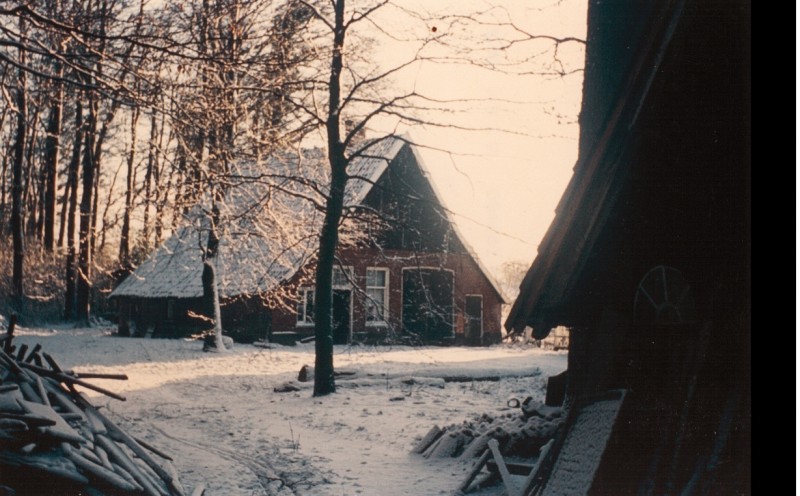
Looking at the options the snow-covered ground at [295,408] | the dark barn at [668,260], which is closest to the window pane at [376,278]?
the snow-covered ground at [295,408]

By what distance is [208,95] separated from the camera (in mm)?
8367

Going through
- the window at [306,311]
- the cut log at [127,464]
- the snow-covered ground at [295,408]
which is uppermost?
the window at [306,311]

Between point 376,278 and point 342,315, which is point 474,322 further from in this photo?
point 342,315

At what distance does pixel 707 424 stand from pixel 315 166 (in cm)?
1340

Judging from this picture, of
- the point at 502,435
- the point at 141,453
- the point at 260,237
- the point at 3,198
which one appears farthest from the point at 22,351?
the point at 3,198

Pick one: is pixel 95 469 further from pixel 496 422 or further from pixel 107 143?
pixel 107 143

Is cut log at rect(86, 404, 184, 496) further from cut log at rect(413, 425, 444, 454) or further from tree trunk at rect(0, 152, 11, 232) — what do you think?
tree trunk at rect(0, 152, 11, 232)

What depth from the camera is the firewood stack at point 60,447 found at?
17.0 feet

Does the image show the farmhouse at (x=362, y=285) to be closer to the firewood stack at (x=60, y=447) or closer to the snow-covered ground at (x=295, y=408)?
the snow-covered ground at (x=295, y=408)

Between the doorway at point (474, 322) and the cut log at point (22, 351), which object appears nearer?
the cut log at point (22, 351)

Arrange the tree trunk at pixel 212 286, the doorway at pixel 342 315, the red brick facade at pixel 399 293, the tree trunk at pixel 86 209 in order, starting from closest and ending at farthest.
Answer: the tree trunk at pixel 212 286
the red brick facade at pixel 399 293
the doorway at pixel 342 315
the tree trunk at pixel 86 209

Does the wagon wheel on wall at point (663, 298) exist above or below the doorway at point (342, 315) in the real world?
above

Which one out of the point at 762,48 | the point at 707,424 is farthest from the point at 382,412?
the point at 762,48

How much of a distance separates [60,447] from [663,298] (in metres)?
4.90
